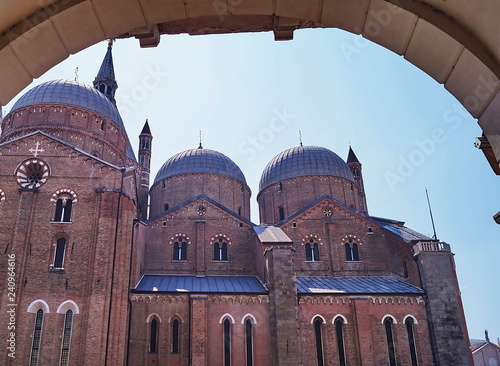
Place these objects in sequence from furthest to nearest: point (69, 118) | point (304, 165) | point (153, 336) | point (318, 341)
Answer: point (304, 165), point (69, 118), point (318, 341), point (153, 336)

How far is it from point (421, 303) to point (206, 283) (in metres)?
13.4

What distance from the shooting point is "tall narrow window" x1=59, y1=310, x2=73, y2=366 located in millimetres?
21719

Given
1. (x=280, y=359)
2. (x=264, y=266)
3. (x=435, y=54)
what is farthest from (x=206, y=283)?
(x=435, y=54)

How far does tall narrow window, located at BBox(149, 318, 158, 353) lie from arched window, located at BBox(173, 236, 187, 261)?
5842 millimetres

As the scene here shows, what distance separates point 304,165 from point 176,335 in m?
20.2

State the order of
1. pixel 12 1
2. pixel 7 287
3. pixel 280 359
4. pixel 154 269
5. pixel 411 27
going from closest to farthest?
pixel 12 1 → pixel 411 27 → pixel 7 287 → pixel 280 359 → pixel 154 269

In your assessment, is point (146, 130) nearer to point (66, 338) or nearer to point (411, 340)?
point (66, 338)

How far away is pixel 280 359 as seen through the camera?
78.9 feet

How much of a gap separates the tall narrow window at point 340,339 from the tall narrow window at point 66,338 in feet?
48.7

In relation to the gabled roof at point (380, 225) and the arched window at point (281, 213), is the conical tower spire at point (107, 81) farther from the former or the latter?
the gabled roof at point (380, 225)

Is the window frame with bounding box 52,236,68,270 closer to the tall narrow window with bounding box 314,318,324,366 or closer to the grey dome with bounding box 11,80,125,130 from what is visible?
the grey dome with bounding box 11,80,125,130

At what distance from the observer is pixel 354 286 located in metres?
28.9

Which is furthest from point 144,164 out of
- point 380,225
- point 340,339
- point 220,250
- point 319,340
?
point 340,339

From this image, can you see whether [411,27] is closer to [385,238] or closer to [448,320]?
[448,320]
